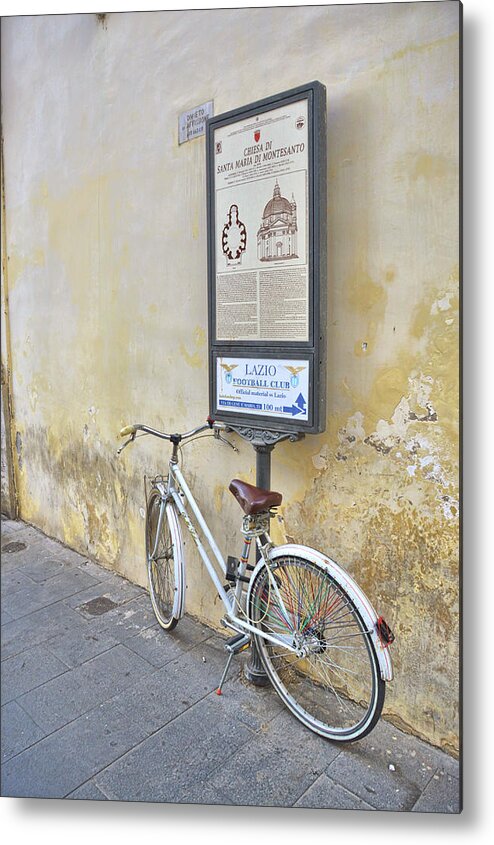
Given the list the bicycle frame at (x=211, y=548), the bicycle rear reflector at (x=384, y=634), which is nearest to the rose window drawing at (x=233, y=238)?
the bicycle frame at (x=211, y=548)

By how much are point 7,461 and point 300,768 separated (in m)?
2.82

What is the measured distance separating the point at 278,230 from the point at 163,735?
1.72 metres

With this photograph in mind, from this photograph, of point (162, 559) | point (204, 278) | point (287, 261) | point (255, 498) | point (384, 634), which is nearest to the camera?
point (384, 634)

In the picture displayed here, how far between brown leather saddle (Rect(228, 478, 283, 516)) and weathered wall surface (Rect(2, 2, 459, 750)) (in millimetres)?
164

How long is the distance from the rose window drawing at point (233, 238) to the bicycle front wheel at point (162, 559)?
1120mm

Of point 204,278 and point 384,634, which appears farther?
point 204,278

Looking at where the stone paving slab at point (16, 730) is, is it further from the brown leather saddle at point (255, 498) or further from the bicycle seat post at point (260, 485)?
the brown leather saddle at point (255, 498)

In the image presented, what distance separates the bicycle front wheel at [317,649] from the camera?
183cm

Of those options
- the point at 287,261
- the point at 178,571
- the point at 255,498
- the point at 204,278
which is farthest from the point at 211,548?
the point at 287,261

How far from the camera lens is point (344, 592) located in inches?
69.1

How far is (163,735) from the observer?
1.95 meters

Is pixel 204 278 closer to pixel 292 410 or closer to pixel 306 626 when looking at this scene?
pixel 292 410

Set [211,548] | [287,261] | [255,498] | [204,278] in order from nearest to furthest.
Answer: [287,261] < [255,498] < [204,278] < [211,548]

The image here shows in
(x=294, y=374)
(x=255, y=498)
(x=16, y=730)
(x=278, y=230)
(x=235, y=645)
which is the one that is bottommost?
(x=16, y=730)
